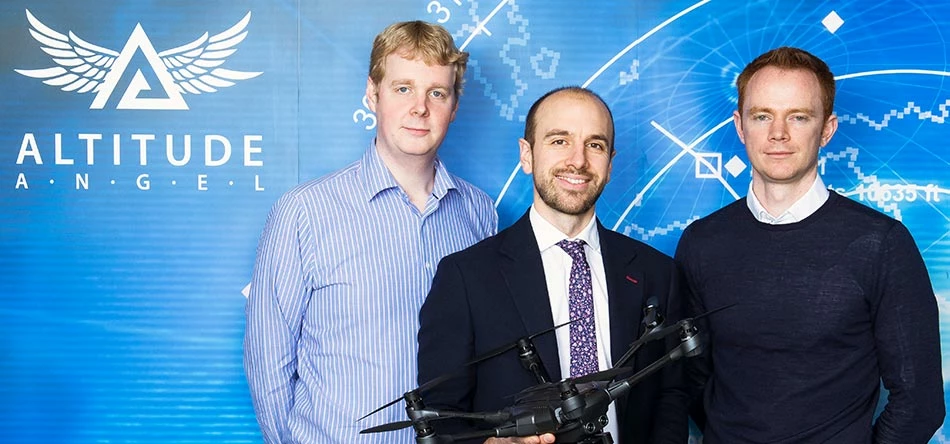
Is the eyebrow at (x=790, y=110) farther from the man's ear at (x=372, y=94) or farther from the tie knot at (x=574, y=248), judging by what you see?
the man's ear at (x=372, y=94)

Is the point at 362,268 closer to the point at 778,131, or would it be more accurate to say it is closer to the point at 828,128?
the point at 778,131

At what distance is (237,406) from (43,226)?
97 centimetres

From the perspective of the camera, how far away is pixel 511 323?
250cm

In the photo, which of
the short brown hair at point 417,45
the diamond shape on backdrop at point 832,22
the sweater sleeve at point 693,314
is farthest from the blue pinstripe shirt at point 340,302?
the diamond shape on backdrop at point 832,22

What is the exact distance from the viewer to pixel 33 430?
142 inches

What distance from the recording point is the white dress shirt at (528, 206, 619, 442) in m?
2.53

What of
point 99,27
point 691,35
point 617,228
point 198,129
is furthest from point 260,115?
point 691,35

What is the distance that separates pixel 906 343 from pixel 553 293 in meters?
0.90

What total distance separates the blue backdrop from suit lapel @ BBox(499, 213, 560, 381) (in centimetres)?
109

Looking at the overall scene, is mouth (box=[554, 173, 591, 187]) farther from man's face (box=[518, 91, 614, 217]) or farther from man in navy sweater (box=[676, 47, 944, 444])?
man in navy sweater (box=[676, 47, 944, 444])

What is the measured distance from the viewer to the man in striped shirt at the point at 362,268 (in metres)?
2.81

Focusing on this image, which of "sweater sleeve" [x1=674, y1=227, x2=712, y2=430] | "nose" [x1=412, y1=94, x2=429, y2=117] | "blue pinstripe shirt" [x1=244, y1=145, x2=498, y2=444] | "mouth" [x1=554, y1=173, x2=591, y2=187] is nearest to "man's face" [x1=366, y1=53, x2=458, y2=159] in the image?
"nose" [x1=412, y1=94, x2=429, y2=117]

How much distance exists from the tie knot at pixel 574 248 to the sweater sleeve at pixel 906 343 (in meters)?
0.77

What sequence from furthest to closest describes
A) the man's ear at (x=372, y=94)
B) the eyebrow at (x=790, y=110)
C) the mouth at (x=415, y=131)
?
the man's ear at (x=372, y=94) < the mouth at (x=415, y=131) < the eyebrow at (x=790, y=110)
